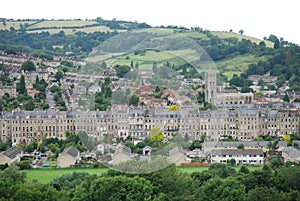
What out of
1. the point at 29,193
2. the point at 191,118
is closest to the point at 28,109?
the point at 29,193

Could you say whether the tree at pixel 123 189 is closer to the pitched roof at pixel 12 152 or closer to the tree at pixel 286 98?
the pitched roof at pixel 12 152

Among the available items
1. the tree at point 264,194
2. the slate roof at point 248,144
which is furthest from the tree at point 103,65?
the slate roof at point 248,144

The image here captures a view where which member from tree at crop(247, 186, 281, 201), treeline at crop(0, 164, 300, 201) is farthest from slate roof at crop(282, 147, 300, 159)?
tree at crop(247, 186, 281, 201)

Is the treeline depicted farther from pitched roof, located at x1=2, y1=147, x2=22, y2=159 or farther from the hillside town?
pitched roof, located at x1=2, y1=147, x2=22, y2=159

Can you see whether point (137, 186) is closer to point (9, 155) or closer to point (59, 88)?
point (9, 155)

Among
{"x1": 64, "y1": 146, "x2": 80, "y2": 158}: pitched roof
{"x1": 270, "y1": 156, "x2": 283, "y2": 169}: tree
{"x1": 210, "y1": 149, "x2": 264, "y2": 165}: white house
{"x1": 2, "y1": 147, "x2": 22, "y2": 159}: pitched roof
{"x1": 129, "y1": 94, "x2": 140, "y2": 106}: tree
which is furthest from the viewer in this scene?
{"x1": 2, "y1": 147, "x2": 22, "y2": 159}: pitched roof

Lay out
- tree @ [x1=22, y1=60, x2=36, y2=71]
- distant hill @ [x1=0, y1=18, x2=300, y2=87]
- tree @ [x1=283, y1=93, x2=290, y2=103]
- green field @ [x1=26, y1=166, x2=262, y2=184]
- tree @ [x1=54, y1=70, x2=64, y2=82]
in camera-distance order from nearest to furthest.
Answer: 1. distant hill @ [x1=0, y1=18, x2=300, y2=87]
2. green field @ [x1=26, y1=166, x2=262, y2=184]
3. tree @ [x1=283, y1=93, x2=290, y2=103]
4. tree @ [x1=54, y1=70, x2=64, y2=82]
5. tree @ [x1=22, y1=60, x2=36, y2=71]
